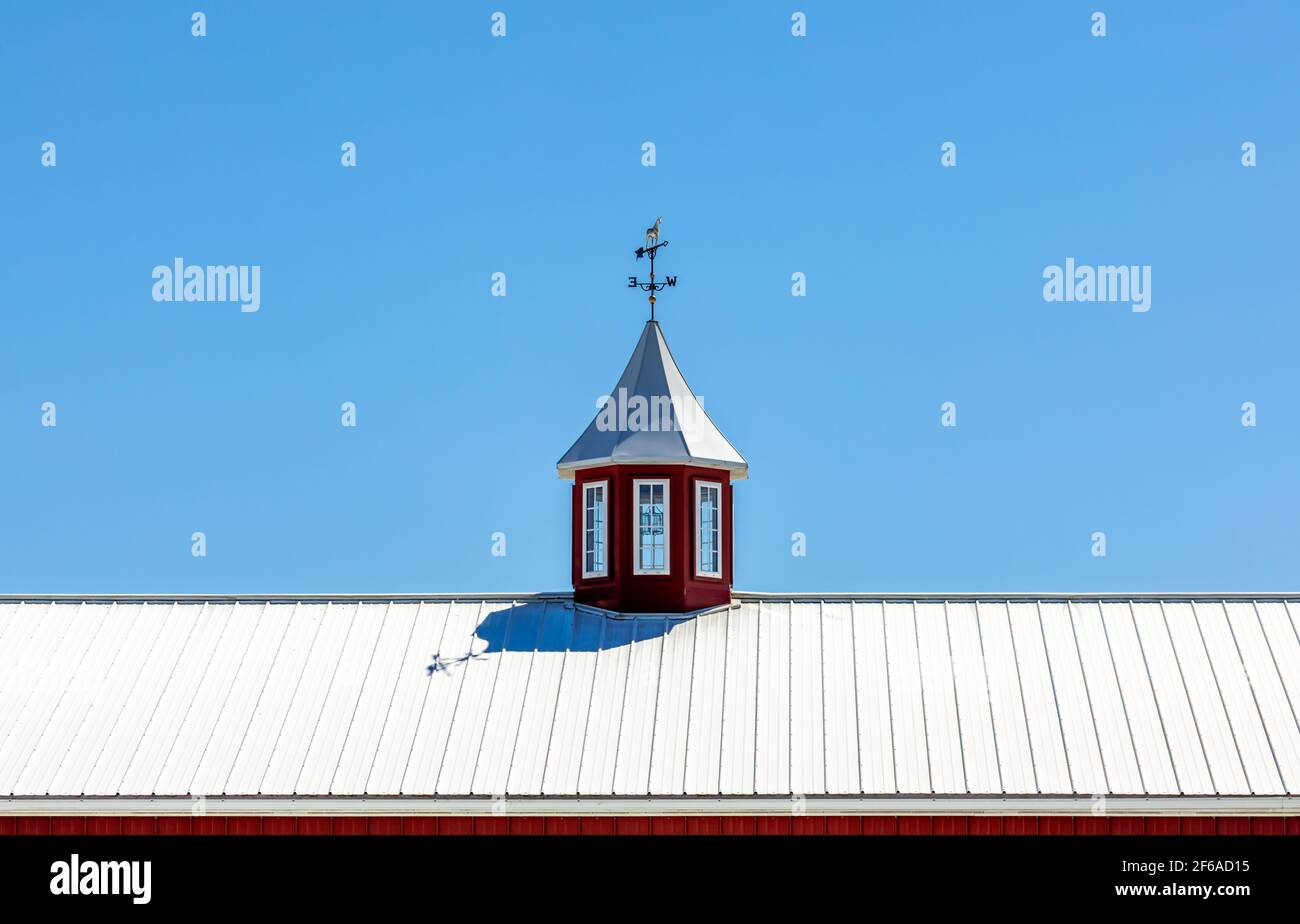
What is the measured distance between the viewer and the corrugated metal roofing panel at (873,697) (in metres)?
22.4

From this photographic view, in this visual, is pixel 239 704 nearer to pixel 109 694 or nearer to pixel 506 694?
pixel 109 694

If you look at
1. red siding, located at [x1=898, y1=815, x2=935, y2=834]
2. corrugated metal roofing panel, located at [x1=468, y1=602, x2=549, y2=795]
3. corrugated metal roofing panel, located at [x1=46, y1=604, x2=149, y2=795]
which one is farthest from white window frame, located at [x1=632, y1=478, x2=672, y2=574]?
red siding, located at [x1=898, y1=815, x2=935, y2=834]

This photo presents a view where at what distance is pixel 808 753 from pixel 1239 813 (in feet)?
15.9

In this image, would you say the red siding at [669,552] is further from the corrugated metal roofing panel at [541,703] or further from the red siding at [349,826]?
the red siding at [349,826]

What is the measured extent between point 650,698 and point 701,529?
4.23 metres

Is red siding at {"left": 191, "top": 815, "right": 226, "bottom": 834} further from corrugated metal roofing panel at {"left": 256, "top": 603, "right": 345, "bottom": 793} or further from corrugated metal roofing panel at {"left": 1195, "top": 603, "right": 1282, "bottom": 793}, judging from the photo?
corrugated metal roofing panel at {"left": 1195, "top": 603, "right": 1282, "bottom": 793}

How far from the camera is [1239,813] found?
853 inches

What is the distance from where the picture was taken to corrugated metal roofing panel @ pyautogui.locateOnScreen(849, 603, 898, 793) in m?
22.4

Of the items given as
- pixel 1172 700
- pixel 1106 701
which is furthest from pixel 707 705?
pixel 1172 700

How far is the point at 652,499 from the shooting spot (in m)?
27.7

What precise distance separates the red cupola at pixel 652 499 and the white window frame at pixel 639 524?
14 millimetres
